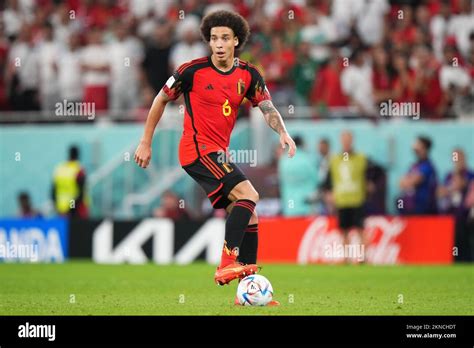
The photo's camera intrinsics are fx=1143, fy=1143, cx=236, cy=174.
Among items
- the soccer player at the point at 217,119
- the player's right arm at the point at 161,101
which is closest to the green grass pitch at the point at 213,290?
the soccer player at the point at 217,119

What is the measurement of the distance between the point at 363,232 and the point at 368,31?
15.6 ft

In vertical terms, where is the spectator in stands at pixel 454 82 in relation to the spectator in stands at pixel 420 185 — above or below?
above

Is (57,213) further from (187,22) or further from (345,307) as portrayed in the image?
(345,307)

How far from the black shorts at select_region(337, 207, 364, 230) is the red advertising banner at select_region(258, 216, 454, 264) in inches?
9.0

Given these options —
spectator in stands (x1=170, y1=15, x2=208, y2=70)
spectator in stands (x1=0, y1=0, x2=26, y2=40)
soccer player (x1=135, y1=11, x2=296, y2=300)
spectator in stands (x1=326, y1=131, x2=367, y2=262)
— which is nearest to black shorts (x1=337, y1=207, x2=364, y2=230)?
spectator in stands (x1=326, y1=131, x2=367, y2=262)

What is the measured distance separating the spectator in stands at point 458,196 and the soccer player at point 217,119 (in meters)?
9.70

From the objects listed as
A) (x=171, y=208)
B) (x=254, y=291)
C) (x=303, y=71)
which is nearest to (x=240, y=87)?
(x=254, y=291)

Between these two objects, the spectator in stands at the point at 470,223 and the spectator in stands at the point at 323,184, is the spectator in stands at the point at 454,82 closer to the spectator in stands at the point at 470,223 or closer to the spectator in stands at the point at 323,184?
the spectator in stands at the point at 470,223

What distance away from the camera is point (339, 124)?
21.9 metres

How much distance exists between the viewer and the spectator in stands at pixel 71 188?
22.0 m

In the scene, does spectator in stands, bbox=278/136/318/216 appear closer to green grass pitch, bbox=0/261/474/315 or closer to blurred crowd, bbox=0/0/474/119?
blurred crowd, bbox=0/0/474/119

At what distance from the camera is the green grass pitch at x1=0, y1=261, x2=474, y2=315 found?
10.9 m

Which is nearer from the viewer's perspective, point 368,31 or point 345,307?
point 345,307
